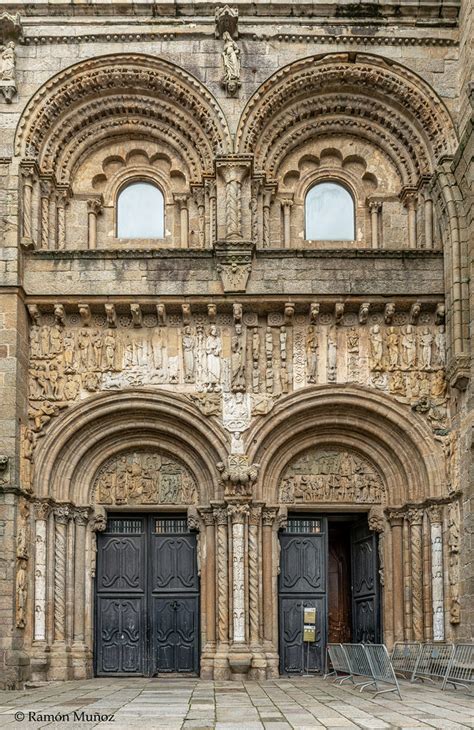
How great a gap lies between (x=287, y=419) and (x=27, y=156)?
263 inches

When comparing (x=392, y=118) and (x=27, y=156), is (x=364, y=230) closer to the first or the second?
(x=392, y=118)

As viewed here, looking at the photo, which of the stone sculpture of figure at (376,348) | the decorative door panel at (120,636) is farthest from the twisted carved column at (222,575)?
the stone sculpture of figure at (376,348)

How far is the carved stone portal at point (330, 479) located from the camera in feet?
63.5

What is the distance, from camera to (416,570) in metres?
18.7

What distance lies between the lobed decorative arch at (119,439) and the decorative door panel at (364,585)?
3080 millimetres

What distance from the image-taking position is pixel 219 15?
64.2 ft

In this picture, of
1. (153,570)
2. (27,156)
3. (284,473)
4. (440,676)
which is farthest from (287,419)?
(27,156)

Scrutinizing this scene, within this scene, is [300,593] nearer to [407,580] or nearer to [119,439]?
[407,580]

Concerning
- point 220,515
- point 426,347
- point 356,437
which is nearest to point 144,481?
point 220,515

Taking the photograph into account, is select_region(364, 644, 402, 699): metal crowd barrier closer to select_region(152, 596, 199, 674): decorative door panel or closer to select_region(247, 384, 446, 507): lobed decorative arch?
select_region(247, 384, 446, 507): lobed decorative arch

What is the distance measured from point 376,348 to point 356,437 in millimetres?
1664

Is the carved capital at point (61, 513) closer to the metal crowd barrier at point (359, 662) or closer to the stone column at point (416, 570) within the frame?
the metal crowd barrier at point (359, 662)

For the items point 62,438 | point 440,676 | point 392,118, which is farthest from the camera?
point 392,118

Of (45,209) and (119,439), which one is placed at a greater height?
(45,209)
